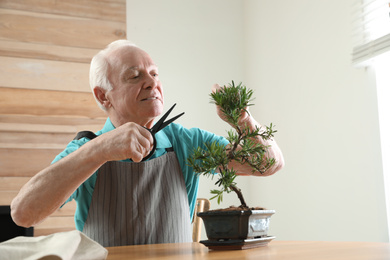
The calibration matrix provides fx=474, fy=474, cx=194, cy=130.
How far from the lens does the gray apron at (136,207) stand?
147 cm

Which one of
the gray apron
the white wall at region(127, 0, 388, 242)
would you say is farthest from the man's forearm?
the white wall at region(127, 0, 388, 242)

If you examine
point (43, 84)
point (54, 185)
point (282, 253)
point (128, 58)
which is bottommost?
point (282, 253)

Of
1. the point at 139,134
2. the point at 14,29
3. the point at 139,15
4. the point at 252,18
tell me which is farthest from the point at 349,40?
the point at 14,29

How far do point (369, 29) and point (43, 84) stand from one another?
194 centimetres

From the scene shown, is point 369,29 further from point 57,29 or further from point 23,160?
point 23,160

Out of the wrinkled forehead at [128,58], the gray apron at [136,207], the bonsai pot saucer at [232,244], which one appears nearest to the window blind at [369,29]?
the wrinkled forehead at [128,58]

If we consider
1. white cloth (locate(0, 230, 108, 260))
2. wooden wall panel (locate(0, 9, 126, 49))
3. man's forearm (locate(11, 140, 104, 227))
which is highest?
wooden wall panel (locate(0, 9, 126, 49))

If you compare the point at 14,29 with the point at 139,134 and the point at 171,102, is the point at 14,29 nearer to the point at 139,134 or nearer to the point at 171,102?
the point at 171,102

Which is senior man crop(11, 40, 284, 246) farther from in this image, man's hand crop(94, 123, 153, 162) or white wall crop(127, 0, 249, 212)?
white wall crop(127, 0, 249, 212)

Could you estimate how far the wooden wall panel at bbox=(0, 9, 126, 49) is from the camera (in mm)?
2959

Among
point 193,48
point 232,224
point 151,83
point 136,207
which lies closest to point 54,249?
point 232,224

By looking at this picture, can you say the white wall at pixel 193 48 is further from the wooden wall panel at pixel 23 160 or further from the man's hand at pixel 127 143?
the man's hand at pixel 127 143

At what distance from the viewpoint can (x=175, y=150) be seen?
1.71m

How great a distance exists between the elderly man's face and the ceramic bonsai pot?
680mm
